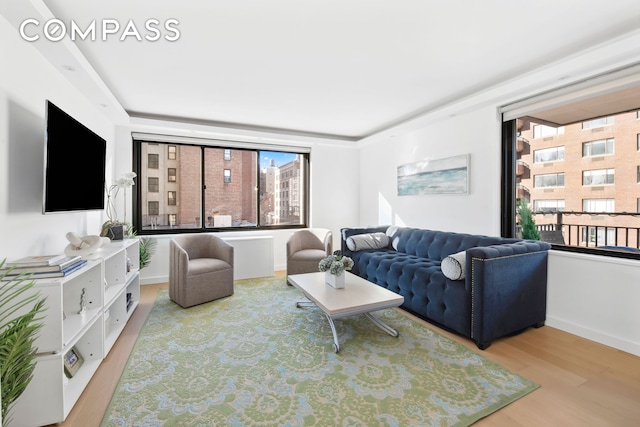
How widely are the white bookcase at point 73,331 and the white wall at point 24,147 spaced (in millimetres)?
396

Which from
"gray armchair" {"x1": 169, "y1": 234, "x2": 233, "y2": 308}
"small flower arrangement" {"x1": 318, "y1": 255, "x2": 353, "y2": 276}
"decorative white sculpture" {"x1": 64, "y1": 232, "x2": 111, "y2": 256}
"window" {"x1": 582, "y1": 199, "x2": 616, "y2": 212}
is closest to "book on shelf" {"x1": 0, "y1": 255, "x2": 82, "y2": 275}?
"decorative white sculpture" {"x1": 64, "y1": 232, "x2": 111, "y2": 256}

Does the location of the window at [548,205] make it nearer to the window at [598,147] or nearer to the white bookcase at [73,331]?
the window at [598,147]

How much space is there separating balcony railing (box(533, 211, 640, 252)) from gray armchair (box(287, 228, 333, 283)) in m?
2.66

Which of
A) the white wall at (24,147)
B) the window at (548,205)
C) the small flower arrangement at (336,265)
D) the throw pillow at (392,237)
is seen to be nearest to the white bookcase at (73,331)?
the white wall at (24,147)

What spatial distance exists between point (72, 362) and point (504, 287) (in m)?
3.40

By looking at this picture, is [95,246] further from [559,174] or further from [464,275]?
[559,174]

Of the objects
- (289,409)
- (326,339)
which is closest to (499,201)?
(326,339)

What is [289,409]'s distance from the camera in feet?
5.61

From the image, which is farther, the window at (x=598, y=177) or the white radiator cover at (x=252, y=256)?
the white radiator cover at (x=252, y=256)

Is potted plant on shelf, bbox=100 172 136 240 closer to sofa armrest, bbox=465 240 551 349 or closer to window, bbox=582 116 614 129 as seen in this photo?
sofa armrest, bbox=465 240 551 349

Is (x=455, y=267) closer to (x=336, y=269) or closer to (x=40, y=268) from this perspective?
(x=336, y=269)

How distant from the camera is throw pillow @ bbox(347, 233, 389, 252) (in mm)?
4148

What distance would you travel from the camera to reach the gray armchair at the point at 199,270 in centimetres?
330

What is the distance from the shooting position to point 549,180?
308 centimetres
